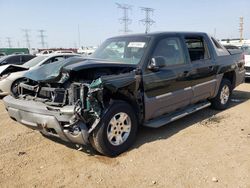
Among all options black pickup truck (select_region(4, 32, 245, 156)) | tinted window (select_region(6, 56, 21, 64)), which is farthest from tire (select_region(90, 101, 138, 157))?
tinted window (select_region(6, 56, 21, 64))

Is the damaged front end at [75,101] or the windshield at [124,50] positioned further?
the windshield at [124,50]

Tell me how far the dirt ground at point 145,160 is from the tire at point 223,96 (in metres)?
1.22

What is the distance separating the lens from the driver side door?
187 inches

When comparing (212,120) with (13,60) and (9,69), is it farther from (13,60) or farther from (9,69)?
(13,60)

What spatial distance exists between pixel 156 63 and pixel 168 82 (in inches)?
22.8

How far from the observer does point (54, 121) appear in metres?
3.96

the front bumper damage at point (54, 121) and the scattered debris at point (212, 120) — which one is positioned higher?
the front bumper damage at point (54, 121)

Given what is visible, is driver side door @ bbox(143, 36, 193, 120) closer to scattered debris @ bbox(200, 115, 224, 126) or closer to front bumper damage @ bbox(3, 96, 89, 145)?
scattered debris @ bbox(200, 115, 224, 126)

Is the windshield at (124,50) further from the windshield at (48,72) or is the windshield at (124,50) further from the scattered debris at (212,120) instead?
the scattered debris at (212,120)

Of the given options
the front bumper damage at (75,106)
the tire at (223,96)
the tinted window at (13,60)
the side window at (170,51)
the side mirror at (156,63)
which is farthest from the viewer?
the tinted window at (13,60)

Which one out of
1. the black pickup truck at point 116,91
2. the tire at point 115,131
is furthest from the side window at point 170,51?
the tire at point 115,131

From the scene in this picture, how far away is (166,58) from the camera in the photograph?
16.9 feet

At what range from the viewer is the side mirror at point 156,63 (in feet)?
15.3

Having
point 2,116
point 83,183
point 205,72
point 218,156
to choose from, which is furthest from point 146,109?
point 2,116
